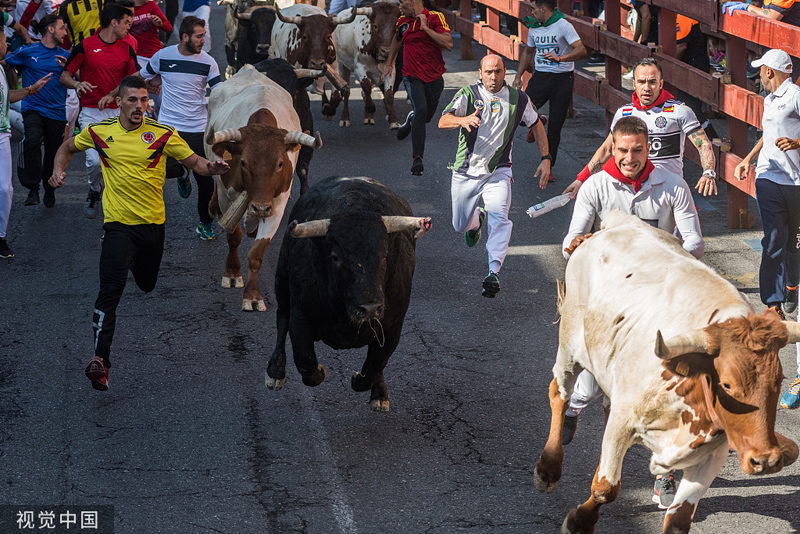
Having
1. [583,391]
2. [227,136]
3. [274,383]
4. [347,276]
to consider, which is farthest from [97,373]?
[583,391]

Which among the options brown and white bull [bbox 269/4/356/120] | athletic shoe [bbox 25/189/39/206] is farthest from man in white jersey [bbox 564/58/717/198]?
brown and white bull [bbox 269/4/356/120]

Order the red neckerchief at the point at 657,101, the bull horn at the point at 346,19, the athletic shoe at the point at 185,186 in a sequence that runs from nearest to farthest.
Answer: the red neckerchief at the point at 657,101 → the athletic shoe at the point at 185,186 → the bull horn at the point at 346,19

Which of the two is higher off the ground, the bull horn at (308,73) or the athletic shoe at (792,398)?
the bull horn at (308,73)

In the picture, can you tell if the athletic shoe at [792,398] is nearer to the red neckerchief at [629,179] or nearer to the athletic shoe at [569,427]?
the athletic shoe at [569,427]

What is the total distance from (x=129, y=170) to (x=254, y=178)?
1.59 meters

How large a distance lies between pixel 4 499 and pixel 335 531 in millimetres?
1871

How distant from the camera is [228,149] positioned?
356 inches

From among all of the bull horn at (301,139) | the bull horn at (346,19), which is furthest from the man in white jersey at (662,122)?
the bull horn at (346,19)

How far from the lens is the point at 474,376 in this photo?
25.4 ft

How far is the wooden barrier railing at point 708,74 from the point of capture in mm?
9953

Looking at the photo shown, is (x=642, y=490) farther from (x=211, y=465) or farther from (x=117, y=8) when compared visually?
(x=117, y=8)

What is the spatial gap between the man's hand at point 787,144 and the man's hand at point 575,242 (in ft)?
8.61

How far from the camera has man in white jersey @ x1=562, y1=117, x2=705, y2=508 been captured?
6457mm

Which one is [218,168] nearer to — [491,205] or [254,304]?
[254,304]
